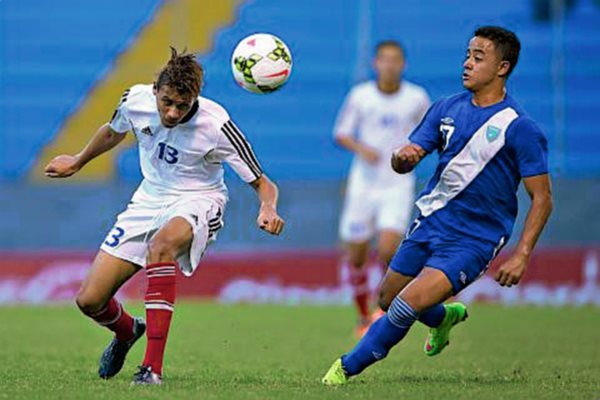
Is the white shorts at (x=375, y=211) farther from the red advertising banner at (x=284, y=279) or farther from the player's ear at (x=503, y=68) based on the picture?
the player's ear at (x=503, y=68)

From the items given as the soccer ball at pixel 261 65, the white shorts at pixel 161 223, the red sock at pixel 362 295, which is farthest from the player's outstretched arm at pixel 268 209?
the red sock at pixel 362 295

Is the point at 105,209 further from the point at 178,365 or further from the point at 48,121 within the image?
the point at 178,365

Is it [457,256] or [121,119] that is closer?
[457,256]

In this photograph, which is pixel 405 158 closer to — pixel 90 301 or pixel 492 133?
pixel 492 133

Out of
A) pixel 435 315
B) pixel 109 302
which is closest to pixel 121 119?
pixel 109 302

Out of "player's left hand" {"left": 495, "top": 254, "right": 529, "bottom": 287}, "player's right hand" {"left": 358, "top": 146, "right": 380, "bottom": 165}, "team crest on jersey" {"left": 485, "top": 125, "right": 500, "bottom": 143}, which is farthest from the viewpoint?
"player's right hand" {"left": 358, "top": 146, "right": 380, "bottom": 165}

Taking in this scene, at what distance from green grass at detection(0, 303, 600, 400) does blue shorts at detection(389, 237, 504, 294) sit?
0.62 meters

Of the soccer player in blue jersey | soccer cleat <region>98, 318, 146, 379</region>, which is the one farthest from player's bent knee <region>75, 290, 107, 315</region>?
the soccer player in blue jersey

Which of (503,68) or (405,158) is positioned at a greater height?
(503,68)

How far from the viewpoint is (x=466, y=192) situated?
26.2 feet

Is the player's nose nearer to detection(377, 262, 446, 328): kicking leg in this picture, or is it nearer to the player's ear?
detection(377, 262, 446, 328): kicking leg

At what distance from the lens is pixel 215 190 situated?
834 cm

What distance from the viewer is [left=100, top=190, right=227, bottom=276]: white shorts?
8.06 metres

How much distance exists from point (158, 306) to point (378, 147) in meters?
6.21
